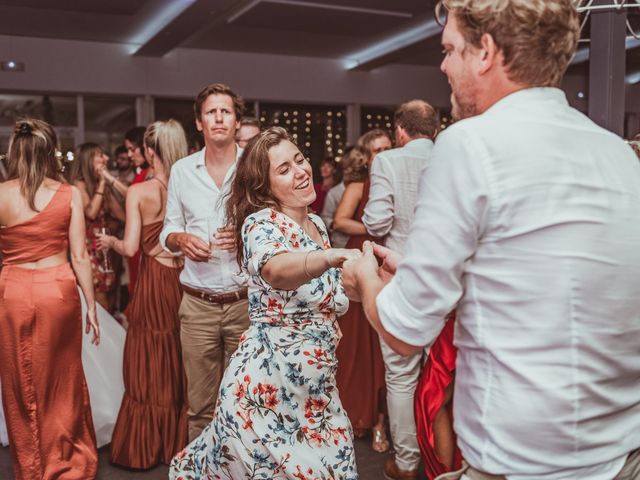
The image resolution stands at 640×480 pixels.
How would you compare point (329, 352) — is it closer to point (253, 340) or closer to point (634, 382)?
point (253, 340)

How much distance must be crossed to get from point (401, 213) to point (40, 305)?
66.1 inches

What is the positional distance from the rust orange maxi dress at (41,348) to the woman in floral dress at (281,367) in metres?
1.18

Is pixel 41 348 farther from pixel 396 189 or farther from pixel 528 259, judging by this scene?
pixel 528 259

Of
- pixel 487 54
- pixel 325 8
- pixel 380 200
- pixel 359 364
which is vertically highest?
pixel 325 8

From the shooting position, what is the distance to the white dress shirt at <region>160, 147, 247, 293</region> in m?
2.82

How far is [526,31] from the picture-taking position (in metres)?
0.99

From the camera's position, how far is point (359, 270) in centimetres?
121

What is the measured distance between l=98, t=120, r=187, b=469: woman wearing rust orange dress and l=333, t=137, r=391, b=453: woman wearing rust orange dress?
927 mm

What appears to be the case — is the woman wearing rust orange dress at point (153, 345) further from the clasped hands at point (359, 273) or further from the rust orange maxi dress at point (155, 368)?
the clasped hands at point (359, 273)

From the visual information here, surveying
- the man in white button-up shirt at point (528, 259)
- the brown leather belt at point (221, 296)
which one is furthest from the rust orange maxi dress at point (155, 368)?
the man in white button-up shirt at point (528, 259)

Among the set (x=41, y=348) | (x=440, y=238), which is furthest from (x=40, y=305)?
(x=440, y=238)

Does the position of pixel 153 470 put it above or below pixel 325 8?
below

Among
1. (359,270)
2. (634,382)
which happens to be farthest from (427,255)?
(634,382)

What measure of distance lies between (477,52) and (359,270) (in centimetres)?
43
